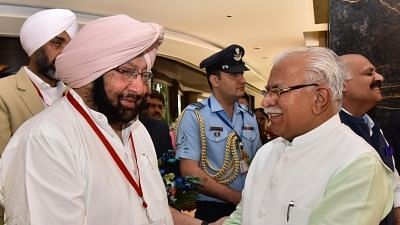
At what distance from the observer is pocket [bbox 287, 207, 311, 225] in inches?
56.5

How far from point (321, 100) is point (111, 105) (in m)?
0.65

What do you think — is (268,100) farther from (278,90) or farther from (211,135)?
(211,135)

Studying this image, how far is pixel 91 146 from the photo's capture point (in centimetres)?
144

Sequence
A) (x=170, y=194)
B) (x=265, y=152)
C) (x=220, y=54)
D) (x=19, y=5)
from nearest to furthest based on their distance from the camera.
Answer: (x=265, y=152)
(x=170, y=194)
(x=220, y=54)
(x=19, y=5)

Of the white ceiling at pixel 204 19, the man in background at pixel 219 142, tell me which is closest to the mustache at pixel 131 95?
the man in background at pixel 219 142

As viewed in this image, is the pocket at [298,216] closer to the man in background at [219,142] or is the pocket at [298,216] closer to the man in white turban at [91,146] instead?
the man in white turban at [91,146]

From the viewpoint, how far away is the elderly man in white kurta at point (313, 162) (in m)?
1.37

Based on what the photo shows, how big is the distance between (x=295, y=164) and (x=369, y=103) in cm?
112

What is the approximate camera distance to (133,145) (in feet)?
5.45

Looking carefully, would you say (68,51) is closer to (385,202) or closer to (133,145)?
(133,145)

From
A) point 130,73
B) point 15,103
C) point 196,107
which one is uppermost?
point 130,73

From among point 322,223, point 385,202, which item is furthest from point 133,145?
point 385,202

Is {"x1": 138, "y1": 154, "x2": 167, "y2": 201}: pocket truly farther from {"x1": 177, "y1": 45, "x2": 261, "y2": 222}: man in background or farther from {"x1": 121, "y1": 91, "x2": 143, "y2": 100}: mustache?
{"x1": 177, "y1": 45, "x2": 261, "y2": 222}: man in background

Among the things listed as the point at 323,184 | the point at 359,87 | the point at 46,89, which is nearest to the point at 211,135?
the point at 359,87
